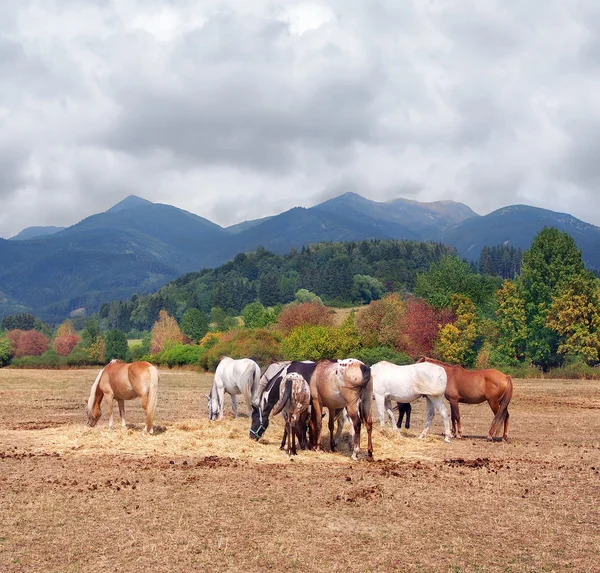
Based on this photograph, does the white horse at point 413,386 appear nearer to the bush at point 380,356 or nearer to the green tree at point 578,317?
the bush at point 380,356

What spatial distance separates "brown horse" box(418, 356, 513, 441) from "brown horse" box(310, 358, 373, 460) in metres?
4.20

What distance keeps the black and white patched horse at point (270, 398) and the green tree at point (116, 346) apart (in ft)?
290

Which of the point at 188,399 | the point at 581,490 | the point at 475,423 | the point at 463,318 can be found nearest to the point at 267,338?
the point at 463,318

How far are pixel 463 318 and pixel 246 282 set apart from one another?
141753mm

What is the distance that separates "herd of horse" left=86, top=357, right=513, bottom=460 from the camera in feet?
49.9

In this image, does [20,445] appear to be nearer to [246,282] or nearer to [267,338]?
[267,338]

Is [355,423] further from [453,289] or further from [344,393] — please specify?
[453,289]

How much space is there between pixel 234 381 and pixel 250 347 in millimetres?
38156

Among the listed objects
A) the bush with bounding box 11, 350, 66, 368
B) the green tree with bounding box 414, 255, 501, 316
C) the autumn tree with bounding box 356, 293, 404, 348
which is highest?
the green tree with bounding box 414, 255, 501, 316

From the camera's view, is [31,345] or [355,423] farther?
[31,345]

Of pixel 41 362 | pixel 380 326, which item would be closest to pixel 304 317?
pixel 380 326

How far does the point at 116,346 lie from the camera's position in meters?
102

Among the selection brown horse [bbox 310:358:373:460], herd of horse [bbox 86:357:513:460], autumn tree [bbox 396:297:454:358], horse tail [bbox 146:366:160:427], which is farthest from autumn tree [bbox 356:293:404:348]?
brown horse [bbox 310:358:373:460]

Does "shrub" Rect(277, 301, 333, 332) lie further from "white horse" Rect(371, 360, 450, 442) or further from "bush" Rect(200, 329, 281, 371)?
"white horse" Rect(371, 360, 450, 442)
